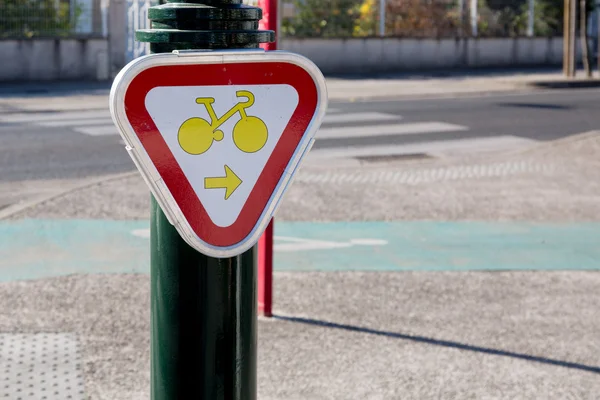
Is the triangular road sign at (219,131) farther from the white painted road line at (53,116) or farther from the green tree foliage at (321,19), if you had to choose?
the green tree foliage at (321,19)

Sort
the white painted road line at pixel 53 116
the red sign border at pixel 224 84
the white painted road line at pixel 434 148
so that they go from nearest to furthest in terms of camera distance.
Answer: the red sign border at pixel 224 84 < the white painted road line at pixel 434 148 < the white painted road line at pixel 53 116

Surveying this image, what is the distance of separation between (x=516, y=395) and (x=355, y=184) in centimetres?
577

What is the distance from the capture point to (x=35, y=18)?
23078 millimetres

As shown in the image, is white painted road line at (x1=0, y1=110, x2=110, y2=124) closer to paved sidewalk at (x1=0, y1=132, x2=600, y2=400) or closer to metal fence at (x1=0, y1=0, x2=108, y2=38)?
metal fence at (x1=0, y1=0, x2=108, y2=38)

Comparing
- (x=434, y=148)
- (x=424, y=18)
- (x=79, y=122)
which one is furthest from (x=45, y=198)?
(x=424, y=18)

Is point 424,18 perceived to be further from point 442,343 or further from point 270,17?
point 442,343

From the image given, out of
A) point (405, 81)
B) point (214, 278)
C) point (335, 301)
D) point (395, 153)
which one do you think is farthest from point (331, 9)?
point (214, 278)

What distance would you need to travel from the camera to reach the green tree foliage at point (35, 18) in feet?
74.5

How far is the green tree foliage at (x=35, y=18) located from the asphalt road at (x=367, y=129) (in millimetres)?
3797

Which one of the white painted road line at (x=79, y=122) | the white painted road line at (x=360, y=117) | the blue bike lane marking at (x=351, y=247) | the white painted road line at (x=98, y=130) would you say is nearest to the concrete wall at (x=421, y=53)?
the white painted road line at (x=360, y=117)

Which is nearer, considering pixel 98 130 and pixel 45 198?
pixel 45 198

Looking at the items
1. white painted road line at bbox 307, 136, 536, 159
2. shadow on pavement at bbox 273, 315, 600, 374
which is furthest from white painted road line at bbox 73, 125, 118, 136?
shadow on pavement at bbox 273, 315, 600, 374

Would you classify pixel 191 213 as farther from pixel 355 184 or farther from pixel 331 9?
pixel 331 9

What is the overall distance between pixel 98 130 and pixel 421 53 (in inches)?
560
